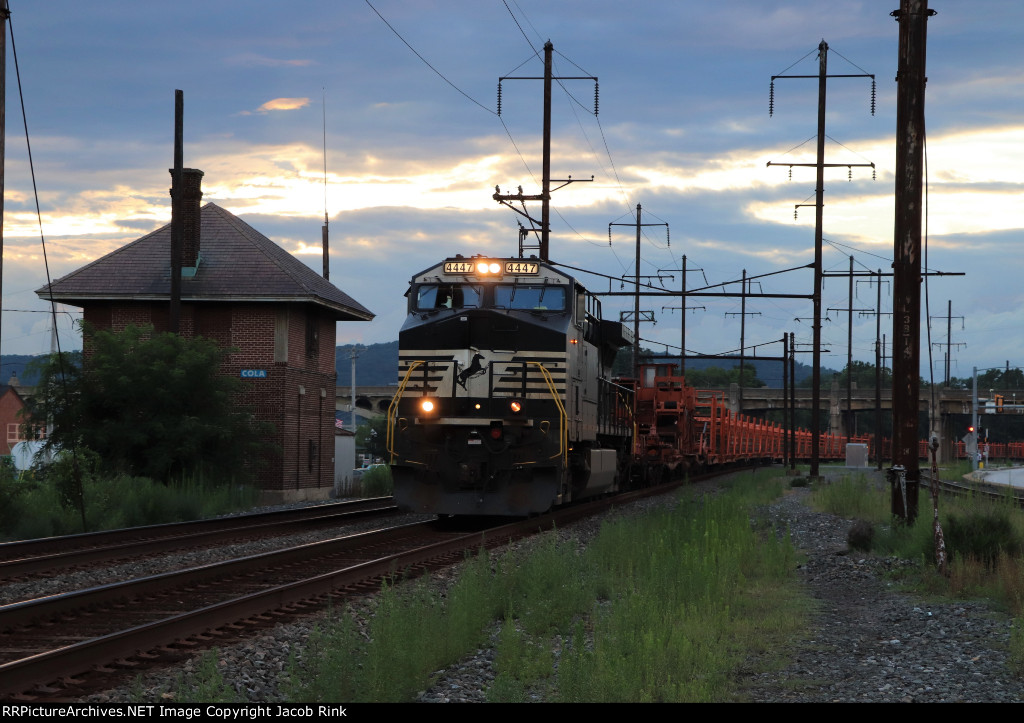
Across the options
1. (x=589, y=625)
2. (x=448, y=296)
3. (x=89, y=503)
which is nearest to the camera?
(x=589, y=625)

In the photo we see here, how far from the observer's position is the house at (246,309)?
106 ft

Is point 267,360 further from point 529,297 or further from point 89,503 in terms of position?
point 529,297

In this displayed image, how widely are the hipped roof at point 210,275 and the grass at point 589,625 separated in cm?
2047

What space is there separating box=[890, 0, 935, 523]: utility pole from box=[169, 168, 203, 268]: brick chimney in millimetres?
23410

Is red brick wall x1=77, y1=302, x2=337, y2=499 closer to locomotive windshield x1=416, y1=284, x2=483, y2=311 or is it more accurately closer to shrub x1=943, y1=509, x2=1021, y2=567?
locomotive windshield x1=416, y1=284, x2=483, y2=311

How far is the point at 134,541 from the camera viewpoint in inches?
650

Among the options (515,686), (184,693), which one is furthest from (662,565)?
(184,693)

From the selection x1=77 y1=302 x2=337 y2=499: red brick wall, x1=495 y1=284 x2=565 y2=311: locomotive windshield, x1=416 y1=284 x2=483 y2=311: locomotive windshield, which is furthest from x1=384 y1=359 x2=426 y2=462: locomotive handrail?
x1=77 y1=302 x2=337 y2=499: red brick wall

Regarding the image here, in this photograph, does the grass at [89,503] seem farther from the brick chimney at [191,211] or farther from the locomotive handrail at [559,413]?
the brick chimney at [191,211]

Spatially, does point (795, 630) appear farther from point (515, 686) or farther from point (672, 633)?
point (515, 686)

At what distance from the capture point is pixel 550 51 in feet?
117

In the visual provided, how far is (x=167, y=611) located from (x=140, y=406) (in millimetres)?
18403

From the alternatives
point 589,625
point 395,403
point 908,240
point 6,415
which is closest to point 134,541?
point 395,403

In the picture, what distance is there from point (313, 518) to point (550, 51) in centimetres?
2118
